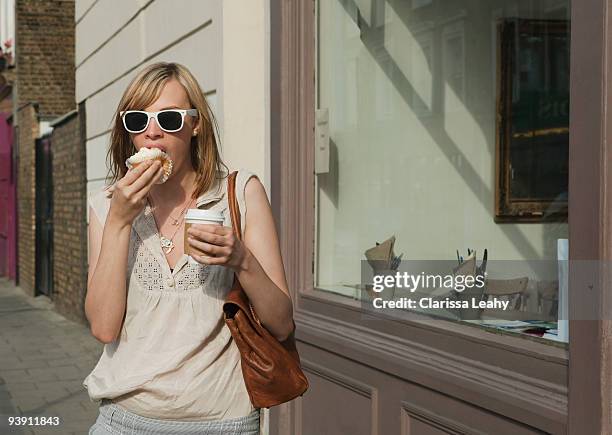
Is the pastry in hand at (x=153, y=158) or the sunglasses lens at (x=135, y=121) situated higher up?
the sunglasses lens at (x=135, y=121)

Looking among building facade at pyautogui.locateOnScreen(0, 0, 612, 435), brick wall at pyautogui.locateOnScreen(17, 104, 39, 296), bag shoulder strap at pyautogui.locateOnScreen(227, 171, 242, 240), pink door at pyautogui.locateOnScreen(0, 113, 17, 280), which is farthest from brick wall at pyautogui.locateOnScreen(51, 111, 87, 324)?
bag shoulder strap at pyautogui.locateOnScreen(227, 171, 242, 240)

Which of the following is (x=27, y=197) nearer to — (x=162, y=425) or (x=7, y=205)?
(x=7, y=205)

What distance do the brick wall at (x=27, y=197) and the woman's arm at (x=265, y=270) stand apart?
13.8 m

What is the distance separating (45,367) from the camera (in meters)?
9.37

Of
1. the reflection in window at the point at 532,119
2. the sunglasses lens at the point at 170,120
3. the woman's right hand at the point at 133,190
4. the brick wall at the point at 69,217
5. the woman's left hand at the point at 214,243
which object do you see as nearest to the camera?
the woman's left hand at the point at 214,243

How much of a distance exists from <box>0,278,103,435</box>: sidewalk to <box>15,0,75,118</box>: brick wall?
13.2ft

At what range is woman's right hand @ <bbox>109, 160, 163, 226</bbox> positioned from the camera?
8.17ft

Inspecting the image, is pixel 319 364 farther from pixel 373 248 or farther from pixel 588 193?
pixel 588 193

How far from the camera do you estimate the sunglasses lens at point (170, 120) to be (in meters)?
2.61

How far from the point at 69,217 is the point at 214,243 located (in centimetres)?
1098

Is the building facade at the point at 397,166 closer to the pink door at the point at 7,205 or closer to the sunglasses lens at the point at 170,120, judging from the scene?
the sunglasses lens at the point at 170,120

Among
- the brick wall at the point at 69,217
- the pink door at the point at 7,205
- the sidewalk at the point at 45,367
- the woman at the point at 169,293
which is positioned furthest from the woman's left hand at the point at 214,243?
the pink door at the point at 7,205

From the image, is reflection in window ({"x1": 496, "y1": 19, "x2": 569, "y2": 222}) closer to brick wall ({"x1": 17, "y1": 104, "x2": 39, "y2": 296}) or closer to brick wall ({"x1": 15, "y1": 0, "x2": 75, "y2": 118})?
brick wall ({"x1": 17, "y1": 104, "x2": 39, "y2": 296})

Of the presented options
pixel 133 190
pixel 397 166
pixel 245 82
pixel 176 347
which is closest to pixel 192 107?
pixel 133 190
